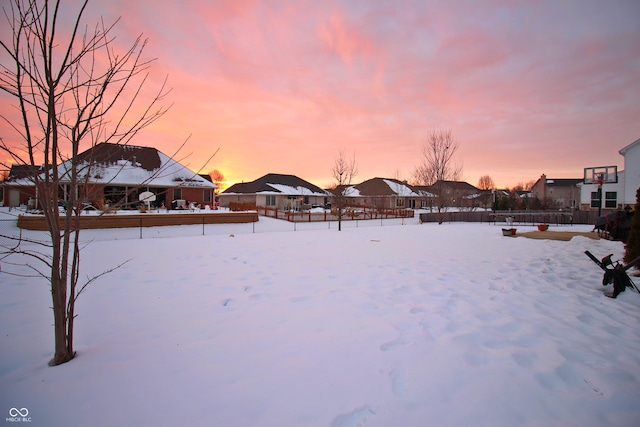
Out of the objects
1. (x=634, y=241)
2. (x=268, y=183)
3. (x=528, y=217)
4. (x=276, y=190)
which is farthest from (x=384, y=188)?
(x=634, y=241)

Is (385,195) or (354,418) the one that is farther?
(385,195)

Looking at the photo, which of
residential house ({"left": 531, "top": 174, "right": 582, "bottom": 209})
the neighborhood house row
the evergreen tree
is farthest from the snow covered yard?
residential house ({"left": 531, "top": 174, "right": 582, "bottom": 209})

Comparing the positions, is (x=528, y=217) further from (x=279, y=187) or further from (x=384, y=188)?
(x=279, y=187)

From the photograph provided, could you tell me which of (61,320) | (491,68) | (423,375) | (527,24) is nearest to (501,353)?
(423,375)

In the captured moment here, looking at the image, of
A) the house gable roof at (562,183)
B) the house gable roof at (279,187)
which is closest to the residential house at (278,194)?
the house gable roof at (279,187)

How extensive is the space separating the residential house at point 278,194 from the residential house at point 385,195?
877 centimetres

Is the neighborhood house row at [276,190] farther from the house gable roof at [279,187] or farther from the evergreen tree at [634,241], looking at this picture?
the evergreen tree at [634,241]

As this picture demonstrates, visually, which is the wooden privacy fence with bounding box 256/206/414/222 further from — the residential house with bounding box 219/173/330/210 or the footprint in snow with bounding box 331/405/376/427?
the footprint in snow with bounding box 331/405/376/427

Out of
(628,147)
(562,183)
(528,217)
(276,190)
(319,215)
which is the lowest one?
(528,217)

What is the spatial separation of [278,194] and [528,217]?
30.3m

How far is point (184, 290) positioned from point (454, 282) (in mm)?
5962

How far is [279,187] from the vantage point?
43156mm

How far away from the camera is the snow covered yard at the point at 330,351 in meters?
2.48

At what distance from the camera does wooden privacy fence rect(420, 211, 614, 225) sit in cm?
2427
